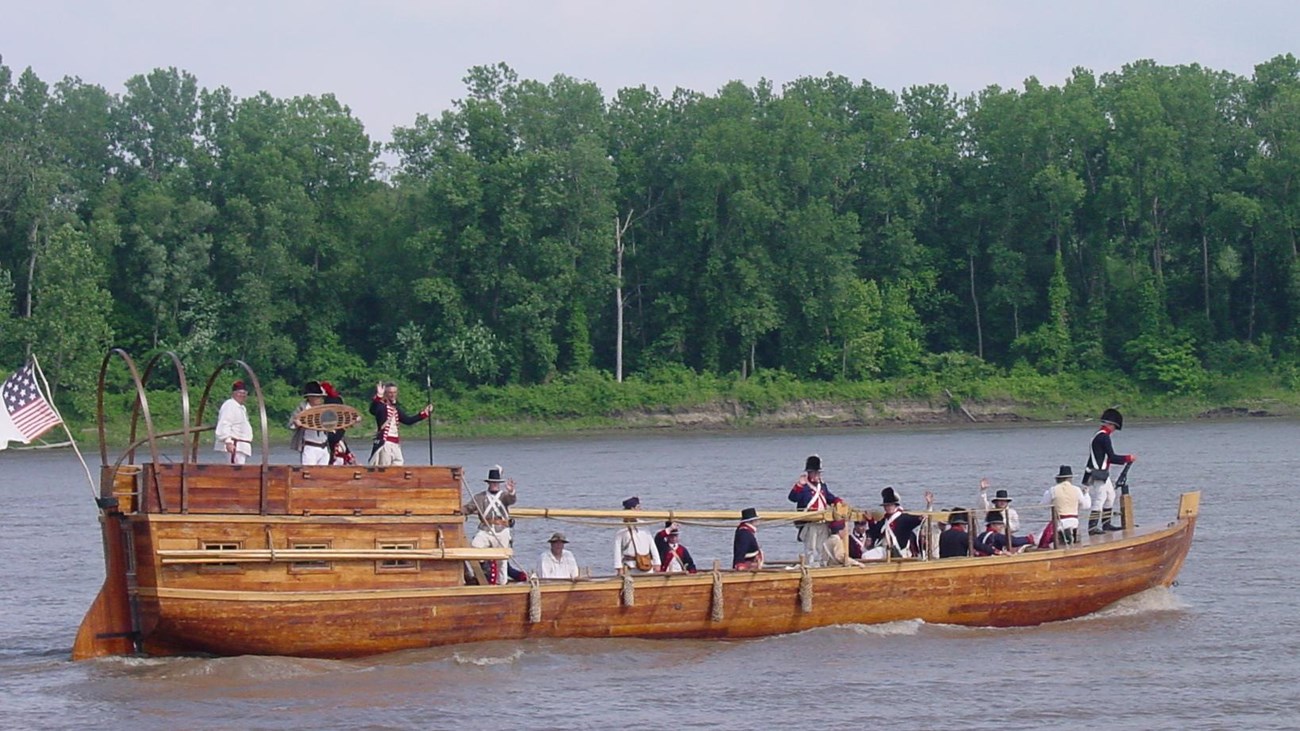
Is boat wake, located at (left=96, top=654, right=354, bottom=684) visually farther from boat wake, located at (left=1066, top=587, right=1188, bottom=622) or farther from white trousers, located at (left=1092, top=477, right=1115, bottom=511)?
white trousers, located at (left=1092, top=477, right=1115, bottom=511)

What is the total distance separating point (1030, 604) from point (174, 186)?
51438mm

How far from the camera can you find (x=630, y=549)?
69.7 feet

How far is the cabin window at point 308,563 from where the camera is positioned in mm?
18859

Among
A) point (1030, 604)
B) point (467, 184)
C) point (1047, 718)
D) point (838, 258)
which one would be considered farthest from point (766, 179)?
point (1047, 718)

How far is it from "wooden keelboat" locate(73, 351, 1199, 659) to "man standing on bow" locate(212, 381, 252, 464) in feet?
1.10

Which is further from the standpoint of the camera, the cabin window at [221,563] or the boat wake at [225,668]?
the boat wake at [225,668]

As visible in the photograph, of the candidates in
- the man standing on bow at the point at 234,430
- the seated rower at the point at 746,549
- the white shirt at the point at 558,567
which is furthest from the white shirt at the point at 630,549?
the man standing on bow at the point at 234,430

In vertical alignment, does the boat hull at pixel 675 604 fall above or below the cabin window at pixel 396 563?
below

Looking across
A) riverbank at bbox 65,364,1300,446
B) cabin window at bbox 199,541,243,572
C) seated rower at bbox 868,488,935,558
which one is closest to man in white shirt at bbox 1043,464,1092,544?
seated rower at bbox 868,488,935,558

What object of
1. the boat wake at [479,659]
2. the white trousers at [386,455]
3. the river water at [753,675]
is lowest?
the river water at [753,675]

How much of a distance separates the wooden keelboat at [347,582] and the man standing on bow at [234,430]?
336 millimetres

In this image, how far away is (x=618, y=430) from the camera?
6444 centimetres

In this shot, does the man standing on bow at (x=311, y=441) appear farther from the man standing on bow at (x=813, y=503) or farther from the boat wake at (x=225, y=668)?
the man standing on bow at (x=813, y=503)

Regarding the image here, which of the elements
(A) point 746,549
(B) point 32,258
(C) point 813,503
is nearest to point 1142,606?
(C) point 813,503
